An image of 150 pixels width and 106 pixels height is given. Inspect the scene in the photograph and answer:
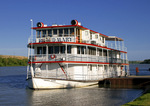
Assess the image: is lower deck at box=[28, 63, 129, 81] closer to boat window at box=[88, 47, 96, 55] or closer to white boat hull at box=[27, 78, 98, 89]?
white boat hull at box=[27, 78, 98, 89]

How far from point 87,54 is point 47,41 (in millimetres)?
5571

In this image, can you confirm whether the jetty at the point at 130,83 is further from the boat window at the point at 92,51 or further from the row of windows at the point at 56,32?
the row of windows at the point at 56,32

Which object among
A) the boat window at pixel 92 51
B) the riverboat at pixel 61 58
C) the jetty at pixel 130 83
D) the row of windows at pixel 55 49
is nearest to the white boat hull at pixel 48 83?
the riverboat at pixel 61 58

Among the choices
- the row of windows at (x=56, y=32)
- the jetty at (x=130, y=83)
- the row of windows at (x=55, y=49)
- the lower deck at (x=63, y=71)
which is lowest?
the jetty at (x=130, y=83)

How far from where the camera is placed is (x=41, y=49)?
29281 mm

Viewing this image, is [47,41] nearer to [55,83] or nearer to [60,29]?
[60,29]

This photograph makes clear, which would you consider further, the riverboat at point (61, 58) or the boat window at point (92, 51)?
the boat window at point (92, 51)

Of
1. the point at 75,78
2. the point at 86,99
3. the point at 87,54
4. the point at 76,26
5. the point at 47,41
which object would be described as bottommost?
the point at 86,99

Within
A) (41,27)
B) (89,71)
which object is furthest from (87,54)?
(41,27)

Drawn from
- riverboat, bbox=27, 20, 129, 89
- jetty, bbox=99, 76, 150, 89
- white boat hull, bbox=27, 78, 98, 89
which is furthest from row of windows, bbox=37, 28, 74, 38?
jetty, bbox=99, 76, 150, 89

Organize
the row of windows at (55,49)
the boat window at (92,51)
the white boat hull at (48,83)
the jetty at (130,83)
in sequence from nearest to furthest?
the white boat hull at (48,83) < the row of windows at (55,49) < the jetty at (130,83) < the boat window at (92,51)

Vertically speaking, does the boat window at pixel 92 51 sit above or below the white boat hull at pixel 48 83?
above

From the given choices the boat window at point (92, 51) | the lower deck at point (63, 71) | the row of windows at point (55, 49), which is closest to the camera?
the lower deck at point (63, 71)

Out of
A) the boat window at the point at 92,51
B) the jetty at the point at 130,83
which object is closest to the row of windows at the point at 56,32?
the boat window at the point at 92,51
